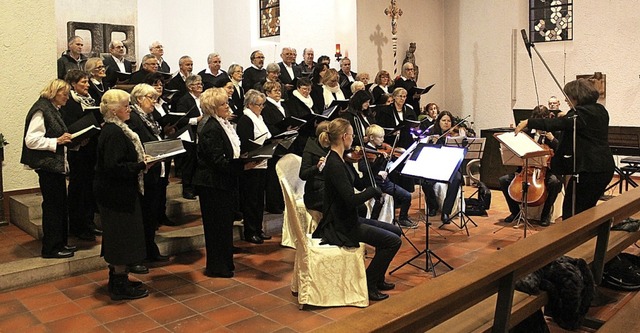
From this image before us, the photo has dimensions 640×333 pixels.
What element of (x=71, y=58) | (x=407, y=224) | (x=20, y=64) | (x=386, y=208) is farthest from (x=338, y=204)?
(x=71, y=58)

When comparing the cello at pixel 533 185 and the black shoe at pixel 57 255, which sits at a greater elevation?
the cello at pixel 533 185

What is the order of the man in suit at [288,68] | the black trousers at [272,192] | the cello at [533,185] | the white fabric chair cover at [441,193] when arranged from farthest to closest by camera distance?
the man in suit at [288,68] → the white fabric chair cover at [441,193] → the black trousers at [272,192] → the cello at [533,185]

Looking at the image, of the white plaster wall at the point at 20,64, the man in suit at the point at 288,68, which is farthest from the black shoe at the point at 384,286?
the man in suit at the point at 288,68

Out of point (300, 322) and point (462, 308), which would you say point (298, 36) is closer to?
point (300, 322)

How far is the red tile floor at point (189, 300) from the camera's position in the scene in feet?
13.1

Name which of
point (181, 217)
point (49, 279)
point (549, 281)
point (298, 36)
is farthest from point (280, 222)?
point (298, 36)

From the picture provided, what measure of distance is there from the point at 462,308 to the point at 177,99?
17.3 ft

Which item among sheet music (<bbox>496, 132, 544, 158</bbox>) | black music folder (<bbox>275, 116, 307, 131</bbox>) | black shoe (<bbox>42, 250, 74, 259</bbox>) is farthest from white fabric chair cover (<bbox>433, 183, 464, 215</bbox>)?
black shoe (<bbox>42, 250, 74, 259</bbox>)

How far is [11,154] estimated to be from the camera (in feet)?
20.5

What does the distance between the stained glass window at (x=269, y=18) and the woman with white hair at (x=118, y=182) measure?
7828 millimetres

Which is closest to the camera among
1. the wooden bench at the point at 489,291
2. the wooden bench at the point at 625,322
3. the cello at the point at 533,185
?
the wooden bench at the point at 489,291

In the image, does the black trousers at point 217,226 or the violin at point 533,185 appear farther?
the violin at point 533,185

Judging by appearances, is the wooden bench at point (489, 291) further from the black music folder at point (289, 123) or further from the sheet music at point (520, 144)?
the black music folder at point (289, 123)

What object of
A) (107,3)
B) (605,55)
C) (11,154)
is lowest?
(11,154)
